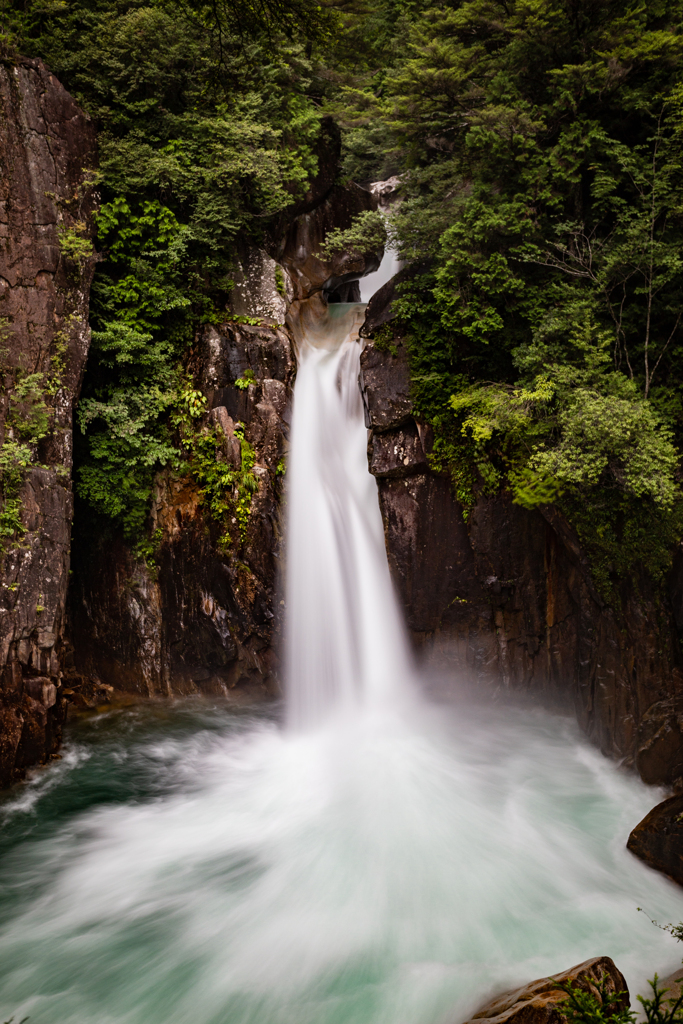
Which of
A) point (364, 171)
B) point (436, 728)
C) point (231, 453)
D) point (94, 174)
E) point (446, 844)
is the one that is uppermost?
point (364, 171)

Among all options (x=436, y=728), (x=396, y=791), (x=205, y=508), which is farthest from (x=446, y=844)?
(x=205, y=508)

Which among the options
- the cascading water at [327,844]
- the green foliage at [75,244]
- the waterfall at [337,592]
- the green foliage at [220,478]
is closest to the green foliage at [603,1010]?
the cascading water at [327,844]

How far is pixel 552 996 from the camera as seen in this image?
414cm

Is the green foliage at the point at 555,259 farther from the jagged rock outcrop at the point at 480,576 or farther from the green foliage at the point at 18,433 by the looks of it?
the green foliage at the point at 18,433

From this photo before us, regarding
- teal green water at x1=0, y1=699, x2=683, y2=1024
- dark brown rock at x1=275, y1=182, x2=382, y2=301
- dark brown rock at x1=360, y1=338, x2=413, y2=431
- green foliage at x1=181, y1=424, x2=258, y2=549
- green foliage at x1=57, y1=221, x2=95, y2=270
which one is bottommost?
teal green water at x1=0, y1=699, x2=683, y2=1024

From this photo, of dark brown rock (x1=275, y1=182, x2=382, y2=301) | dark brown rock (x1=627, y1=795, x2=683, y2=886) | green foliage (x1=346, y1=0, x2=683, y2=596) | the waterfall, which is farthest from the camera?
dark brown rock (x1=275, y1=182, x2=382, y2=301)

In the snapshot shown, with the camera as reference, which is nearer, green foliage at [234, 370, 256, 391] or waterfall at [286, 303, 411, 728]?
waterfall at [286, 303, 411, 728]

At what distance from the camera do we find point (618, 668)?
28.0 ft

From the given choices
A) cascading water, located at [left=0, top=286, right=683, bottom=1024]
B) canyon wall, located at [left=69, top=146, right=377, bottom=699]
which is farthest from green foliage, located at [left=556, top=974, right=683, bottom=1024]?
canyon wall, located at [left=69, top=146, right=377, bottom=699]

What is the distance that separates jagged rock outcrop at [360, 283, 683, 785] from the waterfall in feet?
1.53

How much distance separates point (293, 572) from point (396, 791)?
3.89 metres

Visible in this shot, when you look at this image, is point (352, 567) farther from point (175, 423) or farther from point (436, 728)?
point (175, 423)

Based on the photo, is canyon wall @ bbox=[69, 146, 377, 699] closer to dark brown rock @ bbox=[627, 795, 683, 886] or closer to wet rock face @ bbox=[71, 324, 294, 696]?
wet rock face @ bbox=[71, 324, 294, 696]

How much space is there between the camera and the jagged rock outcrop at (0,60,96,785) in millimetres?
8258
